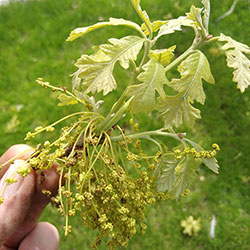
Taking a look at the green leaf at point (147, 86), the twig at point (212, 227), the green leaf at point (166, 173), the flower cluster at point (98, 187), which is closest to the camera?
the green leaf at point (147, 86)

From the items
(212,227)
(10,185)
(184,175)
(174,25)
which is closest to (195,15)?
(174,25)

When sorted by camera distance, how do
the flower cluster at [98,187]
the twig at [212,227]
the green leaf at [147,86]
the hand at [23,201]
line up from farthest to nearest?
the twig at [212,227] < the hand at [23,201] < the flower cluster at [98,187] < the green leaf at [147,86]

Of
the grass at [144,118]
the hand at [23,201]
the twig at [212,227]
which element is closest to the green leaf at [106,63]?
the hand at [23,201]

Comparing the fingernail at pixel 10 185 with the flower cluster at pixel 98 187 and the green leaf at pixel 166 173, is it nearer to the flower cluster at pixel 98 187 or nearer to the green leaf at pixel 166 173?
the flower cluster at pixel 98 187

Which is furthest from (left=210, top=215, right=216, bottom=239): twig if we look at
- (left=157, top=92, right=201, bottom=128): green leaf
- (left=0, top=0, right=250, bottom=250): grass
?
(left=157, top=92, right=201, bottom=128): green leaf

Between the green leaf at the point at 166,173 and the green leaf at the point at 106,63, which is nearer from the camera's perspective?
the green leaf at the point at 106,63

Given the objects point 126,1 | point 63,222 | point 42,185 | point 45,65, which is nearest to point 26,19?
point 45,65

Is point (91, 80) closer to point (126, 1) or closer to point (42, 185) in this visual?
point (42, 185)
